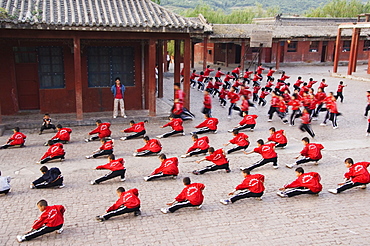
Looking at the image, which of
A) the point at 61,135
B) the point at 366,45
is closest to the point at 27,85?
the point at 61,135

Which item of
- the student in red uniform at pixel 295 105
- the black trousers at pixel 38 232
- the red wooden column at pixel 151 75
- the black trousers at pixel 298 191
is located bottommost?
the black trousers at pixel 38 232

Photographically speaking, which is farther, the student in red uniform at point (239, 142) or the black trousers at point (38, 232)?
the student in red uniform at point (239, 142)

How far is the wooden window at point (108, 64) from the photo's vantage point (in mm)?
15688

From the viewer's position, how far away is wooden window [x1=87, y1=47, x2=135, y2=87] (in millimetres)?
15688

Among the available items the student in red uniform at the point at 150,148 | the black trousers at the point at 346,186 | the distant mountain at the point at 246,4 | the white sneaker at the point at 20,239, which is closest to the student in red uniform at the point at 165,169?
the student in red uniform at the point at 150,148

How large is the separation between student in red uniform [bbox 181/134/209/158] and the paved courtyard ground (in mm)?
287

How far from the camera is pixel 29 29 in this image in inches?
513

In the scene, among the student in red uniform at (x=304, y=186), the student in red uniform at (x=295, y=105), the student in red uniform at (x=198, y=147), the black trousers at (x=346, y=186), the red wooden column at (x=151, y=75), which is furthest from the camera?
the student in red uniform at (x=295, y=105)

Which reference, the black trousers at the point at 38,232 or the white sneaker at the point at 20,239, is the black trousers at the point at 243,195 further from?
the white sneaker at the point at 20,239

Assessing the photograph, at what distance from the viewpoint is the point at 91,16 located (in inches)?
537

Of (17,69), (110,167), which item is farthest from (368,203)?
(17,69)

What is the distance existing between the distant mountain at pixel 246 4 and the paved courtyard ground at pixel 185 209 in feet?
377

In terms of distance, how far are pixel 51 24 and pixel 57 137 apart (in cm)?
373

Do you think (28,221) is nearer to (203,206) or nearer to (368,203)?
(203,206)
